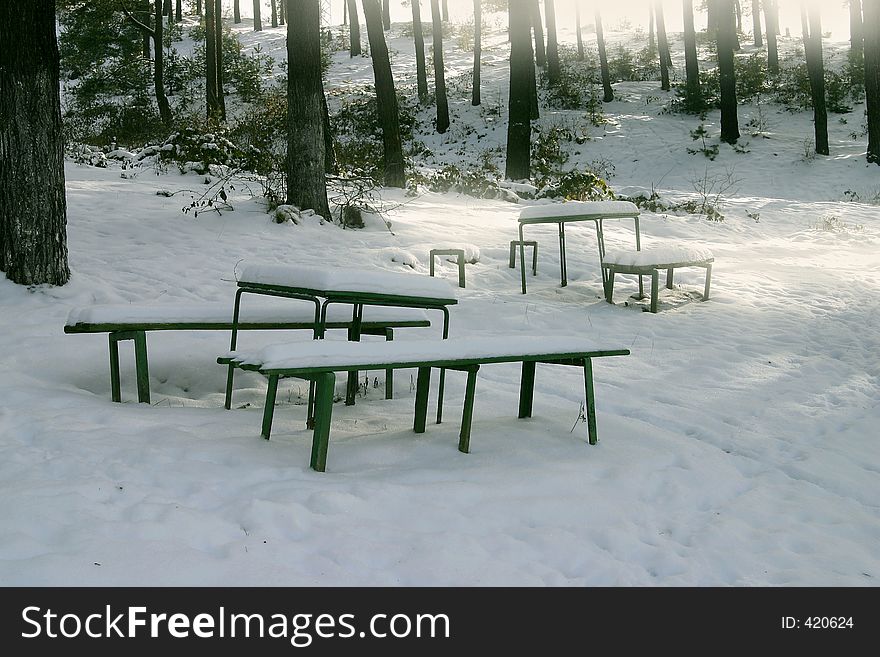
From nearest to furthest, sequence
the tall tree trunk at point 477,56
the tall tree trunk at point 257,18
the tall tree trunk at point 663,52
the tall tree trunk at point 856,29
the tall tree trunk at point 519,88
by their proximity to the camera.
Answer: the tall tree trunk at point 519,88 < the tall tree trunk at point 856,29 < the tall tree trunk at point 477,56 < the tall tree trunk at point 663,52 < the tall tree trunk at point 257,18

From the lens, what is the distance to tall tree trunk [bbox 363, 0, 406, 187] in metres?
15.4

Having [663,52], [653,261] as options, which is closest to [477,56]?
[663,52]

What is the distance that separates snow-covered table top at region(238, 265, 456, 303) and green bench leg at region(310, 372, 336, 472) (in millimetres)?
709

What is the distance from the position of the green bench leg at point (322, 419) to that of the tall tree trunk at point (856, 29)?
26985mm

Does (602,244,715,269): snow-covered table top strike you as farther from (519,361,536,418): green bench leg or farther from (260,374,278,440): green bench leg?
(260,374,278,440): green bench leg

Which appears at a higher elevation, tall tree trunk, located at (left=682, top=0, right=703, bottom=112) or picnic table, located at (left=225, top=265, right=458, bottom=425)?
tall tree trunk, located at (left=682, top=0, right=703, bottom=112)

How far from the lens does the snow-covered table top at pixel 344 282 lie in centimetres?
468

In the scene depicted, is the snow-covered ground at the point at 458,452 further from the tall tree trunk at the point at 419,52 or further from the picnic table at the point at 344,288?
the tall tree trunk at the point at 419,52

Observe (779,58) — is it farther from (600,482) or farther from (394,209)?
(600,482)

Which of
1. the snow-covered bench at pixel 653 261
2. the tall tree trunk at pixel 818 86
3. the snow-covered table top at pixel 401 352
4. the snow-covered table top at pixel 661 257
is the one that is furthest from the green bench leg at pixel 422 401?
the tall tree trunk at pixel 818 86

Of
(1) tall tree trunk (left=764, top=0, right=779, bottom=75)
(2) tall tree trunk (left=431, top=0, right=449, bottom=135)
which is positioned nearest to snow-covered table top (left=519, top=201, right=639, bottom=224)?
(2) tall tree trunk (left=431, top=0, right=449, bottom=135)

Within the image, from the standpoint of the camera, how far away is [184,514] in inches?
138

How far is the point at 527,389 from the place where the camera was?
543 cm
